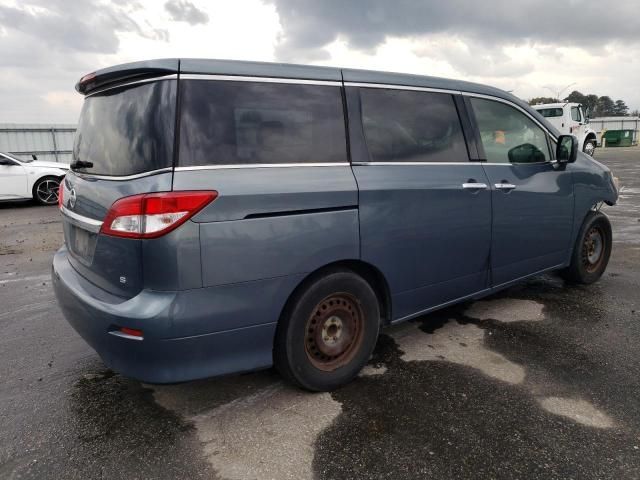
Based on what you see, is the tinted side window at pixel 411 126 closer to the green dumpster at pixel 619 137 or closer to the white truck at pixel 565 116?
the white truck at pixel 565 116

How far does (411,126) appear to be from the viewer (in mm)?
3203

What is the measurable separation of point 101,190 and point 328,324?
1452 mm

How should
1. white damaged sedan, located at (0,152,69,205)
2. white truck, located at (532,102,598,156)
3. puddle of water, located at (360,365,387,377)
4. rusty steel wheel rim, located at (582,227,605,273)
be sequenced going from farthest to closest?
white truck, located at (532,102,598,156), white damaged sedan, located at (0,152,69,205), rusty steel wheel rim, located at (582,227,605,273), puddle of water, located at (360,365,387,377)

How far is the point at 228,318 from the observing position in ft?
7.94

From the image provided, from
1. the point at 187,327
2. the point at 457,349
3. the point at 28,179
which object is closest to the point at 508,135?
the point at 457,349

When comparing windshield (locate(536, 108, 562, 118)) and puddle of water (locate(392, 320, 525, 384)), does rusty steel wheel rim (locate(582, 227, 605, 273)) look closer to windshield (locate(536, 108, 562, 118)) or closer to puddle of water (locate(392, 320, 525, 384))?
puddle of water (locate(392, 320, 525, 384))

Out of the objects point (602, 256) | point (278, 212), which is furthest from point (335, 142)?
point (602, 256)

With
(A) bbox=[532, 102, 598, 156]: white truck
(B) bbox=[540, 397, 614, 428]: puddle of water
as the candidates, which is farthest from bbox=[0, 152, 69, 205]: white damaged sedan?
(A) bbox=[532, 102, 598, 156]: white truck

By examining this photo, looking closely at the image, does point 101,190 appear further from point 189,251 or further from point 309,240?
point 309,240

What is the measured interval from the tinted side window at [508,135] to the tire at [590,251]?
0.99 meters

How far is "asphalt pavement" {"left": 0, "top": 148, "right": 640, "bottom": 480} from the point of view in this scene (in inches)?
89.3

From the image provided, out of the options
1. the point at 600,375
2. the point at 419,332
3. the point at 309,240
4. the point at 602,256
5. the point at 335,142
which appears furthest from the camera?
the point at 602,256

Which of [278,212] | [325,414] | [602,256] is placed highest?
[278,212]

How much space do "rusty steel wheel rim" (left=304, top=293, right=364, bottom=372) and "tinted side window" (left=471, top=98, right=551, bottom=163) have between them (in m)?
1.66
